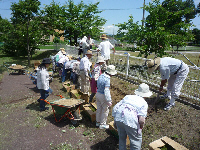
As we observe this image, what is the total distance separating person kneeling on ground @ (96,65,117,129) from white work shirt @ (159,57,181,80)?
145cm

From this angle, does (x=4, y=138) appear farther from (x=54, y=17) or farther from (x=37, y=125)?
(x=54, y=17)

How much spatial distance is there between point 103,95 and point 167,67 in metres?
2.01

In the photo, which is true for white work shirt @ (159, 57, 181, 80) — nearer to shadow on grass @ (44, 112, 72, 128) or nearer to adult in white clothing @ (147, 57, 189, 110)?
adult in white clothing @ (147, 57, 189, 110)

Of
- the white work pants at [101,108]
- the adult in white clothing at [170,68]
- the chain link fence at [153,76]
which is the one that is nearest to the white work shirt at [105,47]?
the chain link fence at [153,76]

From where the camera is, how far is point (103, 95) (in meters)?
3.88

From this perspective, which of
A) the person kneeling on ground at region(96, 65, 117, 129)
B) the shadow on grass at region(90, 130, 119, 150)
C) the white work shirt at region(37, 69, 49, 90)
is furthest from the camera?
the white work shirt at region(37, 69, 49, 90)

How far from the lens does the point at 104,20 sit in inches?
563

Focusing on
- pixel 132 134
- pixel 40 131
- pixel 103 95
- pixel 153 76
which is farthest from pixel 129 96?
pixel 153 76

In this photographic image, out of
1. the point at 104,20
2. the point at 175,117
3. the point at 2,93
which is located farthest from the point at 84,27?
the point at 175,117

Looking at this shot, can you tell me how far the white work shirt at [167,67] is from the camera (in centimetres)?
423

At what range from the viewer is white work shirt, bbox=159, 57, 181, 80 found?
423 cm

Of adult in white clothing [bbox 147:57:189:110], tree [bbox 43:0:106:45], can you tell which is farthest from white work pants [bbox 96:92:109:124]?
tree [bbox 43:0:106:45]

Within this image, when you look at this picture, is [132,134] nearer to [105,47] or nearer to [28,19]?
[105,47]

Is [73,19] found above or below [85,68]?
above
